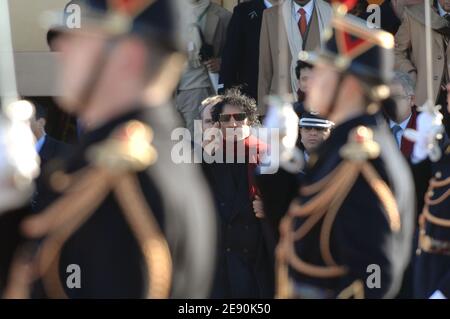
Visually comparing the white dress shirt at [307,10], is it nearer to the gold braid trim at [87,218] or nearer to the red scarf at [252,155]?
the red scarf at [252,155]

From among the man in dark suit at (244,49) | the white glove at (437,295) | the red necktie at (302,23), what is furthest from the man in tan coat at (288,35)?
the white glove at (437,295)

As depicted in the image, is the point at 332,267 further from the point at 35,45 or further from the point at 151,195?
the point at 35,45

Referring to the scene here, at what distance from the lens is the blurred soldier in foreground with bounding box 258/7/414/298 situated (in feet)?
15.3

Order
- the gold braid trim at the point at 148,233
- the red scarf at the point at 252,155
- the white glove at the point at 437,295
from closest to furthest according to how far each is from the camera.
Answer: the gold braid trim at the point at 148,233
the white glove at the point at 437,295
the red scarf at the point at 252,155

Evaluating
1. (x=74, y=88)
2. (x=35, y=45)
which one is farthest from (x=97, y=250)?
(x=35, y=45)

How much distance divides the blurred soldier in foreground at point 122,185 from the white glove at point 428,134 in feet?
9.53

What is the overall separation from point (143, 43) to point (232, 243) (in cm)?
395

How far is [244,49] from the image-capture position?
9227mm

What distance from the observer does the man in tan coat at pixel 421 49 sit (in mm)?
9023

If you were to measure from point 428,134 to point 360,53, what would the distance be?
5.51 ft

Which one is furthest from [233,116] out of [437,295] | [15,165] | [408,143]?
[15,165]

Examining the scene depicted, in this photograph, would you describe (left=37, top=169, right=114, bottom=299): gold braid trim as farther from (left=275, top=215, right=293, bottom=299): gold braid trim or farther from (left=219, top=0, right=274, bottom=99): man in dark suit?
(left=219, top=0, right=274, bottom=99): man in dark suit

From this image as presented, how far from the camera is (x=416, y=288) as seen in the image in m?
6.17

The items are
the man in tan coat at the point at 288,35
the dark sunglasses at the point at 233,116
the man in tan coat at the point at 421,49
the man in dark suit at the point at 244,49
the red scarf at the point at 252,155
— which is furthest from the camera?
the man in dark suit at the point at 244,49
